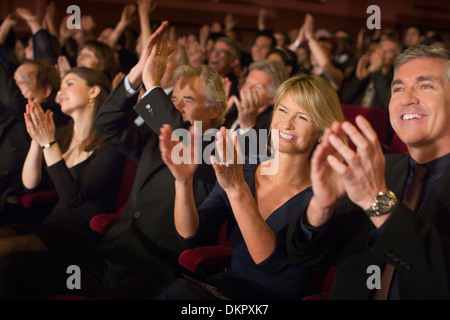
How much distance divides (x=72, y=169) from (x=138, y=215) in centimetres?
45

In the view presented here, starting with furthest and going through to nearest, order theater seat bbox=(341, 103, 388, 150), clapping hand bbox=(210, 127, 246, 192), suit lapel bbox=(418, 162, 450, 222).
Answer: theater seat bbox=(341, 103, 388, 150), clapping hand bbox=(210, 127, 246, 192), suit lapel bbox=(418, 162, 450, 222)

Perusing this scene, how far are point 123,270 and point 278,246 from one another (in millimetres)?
687

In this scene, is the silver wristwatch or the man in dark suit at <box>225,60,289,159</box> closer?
the silver wristwatch

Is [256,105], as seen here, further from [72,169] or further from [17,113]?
[17,113]

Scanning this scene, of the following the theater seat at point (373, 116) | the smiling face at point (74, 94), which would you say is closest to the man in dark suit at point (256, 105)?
the theater seat at point (373, 116)

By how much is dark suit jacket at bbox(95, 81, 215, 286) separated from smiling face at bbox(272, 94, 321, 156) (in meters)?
0.34

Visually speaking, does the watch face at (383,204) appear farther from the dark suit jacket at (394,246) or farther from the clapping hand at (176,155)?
the clapping hand at (176,155)

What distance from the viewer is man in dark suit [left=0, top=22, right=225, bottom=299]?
1533 millimetres

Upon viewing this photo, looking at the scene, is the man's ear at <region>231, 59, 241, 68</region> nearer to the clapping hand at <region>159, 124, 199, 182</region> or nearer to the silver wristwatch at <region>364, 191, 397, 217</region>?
the clapping hand at <region>159, 124, 199, 182</region>

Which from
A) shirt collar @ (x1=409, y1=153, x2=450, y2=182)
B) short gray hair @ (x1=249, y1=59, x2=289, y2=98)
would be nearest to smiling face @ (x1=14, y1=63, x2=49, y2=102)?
short gray hair @ (x1=249, y1=59, x2=289, y2=98)

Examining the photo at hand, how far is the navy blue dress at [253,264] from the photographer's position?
1.26 metres

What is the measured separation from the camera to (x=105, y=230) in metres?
1.78
